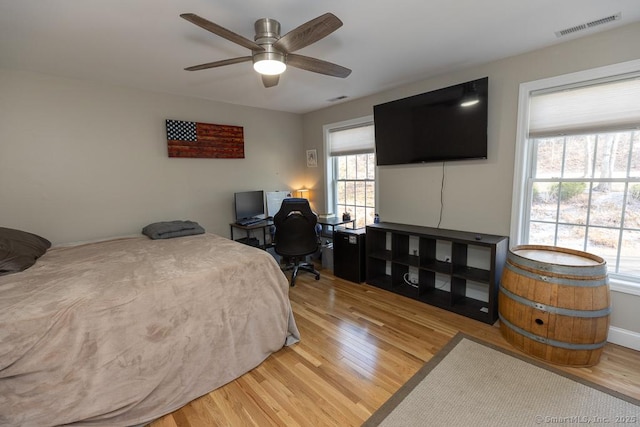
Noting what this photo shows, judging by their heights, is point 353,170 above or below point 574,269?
above

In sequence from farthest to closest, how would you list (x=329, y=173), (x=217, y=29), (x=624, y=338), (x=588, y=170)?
(x=329, y=173), (x=588, y=170), (x=624, y=338), (x=217, y=29)

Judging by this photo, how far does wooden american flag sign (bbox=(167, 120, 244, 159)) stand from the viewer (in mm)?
3488

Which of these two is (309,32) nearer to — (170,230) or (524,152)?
(524,152)

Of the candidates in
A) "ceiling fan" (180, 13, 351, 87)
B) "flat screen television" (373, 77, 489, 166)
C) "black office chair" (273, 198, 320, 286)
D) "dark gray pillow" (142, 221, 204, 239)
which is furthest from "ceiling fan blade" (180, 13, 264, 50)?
"dark gray pillow" (142, 221, 204, 239)

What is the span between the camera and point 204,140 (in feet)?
12.2

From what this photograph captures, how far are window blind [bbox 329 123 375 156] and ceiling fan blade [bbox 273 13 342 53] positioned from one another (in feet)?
7.28

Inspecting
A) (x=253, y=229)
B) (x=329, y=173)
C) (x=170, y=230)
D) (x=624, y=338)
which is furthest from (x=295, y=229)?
(x=624, y=338)

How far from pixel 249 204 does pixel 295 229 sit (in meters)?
1.00

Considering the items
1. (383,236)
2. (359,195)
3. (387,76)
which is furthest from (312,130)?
(383,236)

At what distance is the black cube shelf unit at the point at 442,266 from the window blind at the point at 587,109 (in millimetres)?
1059

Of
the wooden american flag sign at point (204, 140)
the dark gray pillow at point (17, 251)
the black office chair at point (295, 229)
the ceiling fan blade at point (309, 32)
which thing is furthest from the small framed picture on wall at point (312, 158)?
the dark gray pillow at point (17, 251)

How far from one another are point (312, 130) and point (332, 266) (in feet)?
7.28

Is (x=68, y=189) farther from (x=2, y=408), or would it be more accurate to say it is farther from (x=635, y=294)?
(x=635, y=294)

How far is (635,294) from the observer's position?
2.18 m
